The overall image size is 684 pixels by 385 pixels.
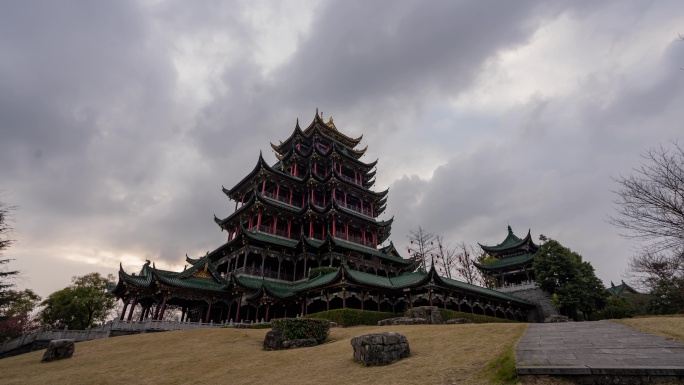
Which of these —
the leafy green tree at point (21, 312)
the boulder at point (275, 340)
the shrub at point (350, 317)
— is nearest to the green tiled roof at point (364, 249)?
the shrub at point (350, 317)

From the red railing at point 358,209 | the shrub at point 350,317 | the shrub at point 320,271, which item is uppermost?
the red railing at point 358,209

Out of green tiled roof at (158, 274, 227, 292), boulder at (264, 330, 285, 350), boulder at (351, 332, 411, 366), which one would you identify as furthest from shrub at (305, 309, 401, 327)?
boulder at (351, 332, 411, 366)

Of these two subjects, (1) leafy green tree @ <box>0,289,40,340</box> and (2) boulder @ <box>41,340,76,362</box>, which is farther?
(1) leafy green tree @ <box>0,289,40,340</box>

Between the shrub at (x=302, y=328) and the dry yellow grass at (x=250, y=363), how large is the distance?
1.35 meters

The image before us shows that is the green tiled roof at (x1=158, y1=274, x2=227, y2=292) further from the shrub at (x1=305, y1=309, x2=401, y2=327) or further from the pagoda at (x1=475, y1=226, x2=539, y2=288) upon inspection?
the pagoda at (x1=475, y1=226, x2=539, y2=288)

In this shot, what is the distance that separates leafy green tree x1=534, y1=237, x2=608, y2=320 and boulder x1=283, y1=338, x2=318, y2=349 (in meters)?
28.9

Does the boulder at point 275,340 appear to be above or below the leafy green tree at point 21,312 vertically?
below

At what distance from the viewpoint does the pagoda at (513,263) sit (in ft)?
143

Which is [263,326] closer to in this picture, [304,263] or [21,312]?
[304,263]

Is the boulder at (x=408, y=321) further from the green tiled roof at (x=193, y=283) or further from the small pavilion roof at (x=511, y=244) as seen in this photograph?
the small pavilion roof at (x=511, y=244)

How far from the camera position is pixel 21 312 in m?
41.3

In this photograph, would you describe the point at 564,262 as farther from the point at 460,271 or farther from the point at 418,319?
the point at 418,319

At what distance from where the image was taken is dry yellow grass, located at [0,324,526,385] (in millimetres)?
9320

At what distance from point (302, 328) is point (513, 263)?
35.4 metres
